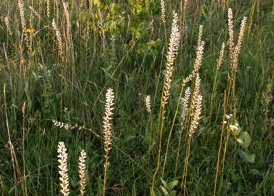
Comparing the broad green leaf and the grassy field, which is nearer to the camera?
the grassy field

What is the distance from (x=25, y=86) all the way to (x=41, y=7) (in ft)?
4.45

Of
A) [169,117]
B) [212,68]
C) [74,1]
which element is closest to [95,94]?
[169,117]

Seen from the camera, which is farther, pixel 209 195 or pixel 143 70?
pixel 143 70

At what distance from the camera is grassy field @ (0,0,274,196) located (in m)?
1.82

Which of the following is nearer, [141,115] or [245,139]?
[245,139]

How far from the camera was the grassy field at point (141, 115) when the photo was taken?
5.97 ft

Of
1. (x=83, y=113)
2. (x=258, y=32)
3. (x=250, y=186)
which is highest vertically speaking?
(x=258, y=32)

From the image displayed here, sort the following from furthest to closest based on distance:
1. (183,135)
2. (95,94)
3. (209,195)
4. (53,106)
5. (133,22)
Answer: (133,22)
(95,94)
(53,106)
(183,135)
(209,195)

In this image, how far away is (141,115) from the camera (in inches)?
A: 91.0

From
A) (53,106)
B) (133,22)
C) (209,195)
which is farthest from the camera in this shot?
(133,22)

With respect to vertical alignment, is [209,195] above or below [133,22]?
below

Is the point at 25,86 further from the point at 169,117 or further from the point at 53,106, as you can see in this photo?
the point at 169,117

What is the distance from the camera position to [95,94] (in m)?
2.48

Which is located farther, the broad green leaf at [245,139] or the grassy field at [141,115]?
the broad green leaf at [245,139]
